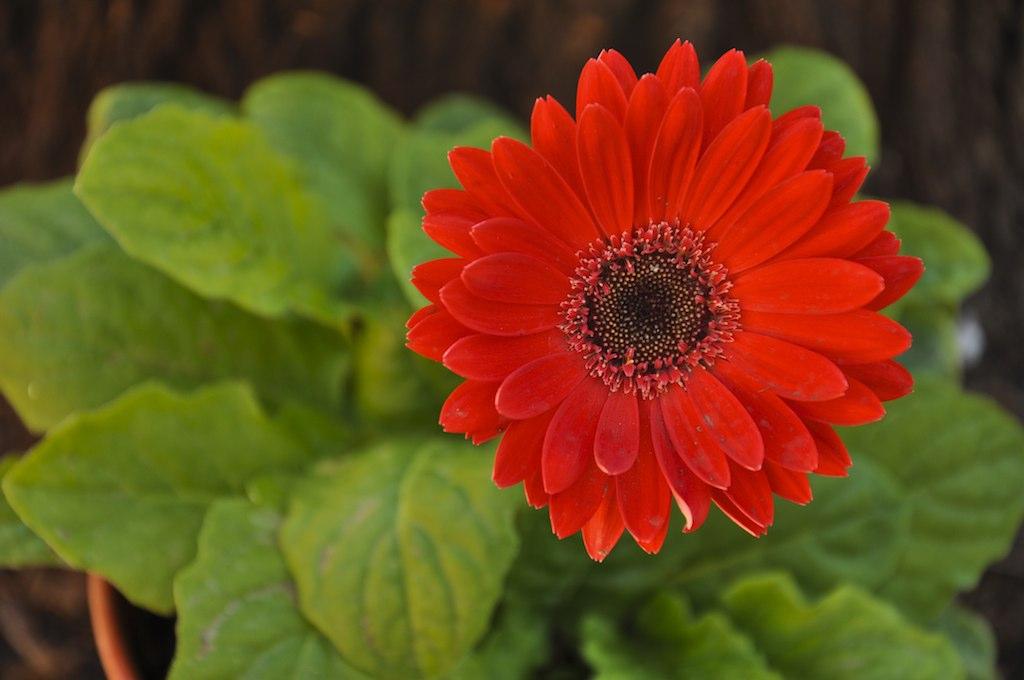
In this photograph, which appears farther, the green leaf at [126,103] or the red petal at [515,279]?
the green leaf at [126,103]

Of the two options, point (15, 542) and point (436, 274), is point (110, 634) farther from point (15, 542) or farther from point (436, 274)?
point (436, 274)

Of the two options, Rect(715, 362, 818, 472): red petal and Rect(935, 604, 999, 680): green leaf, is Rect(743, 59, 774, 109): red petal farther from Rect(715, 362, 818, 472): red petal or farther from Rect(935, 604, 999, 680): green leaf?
Rect(935, 604, 999, 680): green leaf

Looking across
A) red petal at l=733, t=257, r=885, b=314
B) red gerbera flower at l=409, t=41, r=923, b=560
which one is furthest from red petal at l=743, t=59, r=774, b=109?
red petal at l=733, t=257, r=885, b=314

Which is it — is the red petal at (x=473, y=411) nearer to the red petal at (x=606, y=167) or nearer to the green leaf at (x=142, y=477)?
the red petal at (x=606, y=167)

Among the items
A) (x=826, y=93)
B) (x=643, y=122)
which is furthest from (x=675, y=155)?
(x=826, y=93)

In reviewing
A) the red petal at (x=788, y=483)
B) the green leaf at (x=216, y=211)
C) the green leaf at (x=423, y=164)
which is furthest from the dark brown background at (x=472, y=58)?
the red petal at (x=788, y=483)
